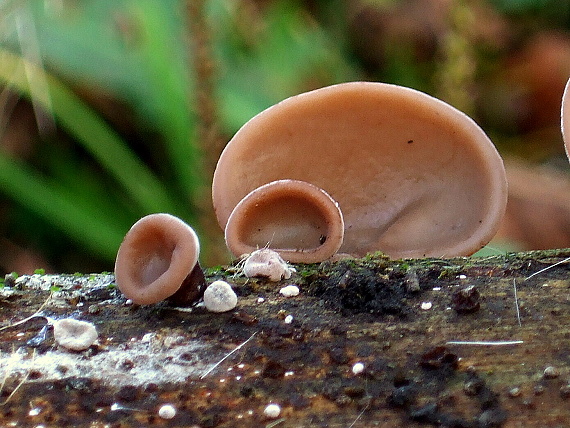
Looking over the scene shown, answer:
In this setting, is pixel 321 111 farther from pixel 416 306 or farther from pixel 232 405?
pixel 232 405

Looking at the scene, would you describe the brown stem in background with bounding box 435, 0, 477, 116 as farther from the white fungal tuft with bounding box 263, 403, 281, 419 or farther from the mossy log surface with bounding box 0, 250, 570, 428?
the white fungal tuft with bounding box 263, 403, 281, 419

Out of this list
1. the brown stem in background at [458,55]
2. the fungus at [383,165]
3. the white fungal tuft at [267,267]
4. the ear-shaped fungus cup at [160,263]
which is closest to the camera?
the ear-shaped fungus cup at [160,263]

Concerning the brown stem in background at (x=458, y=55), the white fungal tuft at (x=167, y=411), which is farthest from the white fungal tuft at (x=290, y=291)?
the brown stem in background at (x=458, y=55)

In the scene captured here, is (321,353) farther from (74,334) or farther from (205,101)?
(205,101)

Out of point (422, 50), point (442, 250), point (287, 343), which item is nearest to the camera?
point (287, 343)

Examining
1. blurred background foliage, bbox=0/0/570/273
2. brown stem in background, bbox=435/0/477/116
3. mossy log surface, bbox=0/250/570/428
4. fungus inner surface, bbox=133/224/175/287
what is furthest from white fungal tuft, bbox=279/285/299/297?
brown stem in background, bbox=435/0/477/116

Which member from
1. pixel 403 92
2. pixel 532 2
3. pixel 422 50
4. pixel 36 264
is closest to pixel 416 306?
pixel 403 92

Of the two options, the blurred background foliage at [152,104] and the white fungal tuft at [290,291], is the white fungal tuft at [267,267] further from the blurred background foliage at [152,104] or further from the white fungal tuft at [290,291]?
the blurred background foliage at [152,104]
